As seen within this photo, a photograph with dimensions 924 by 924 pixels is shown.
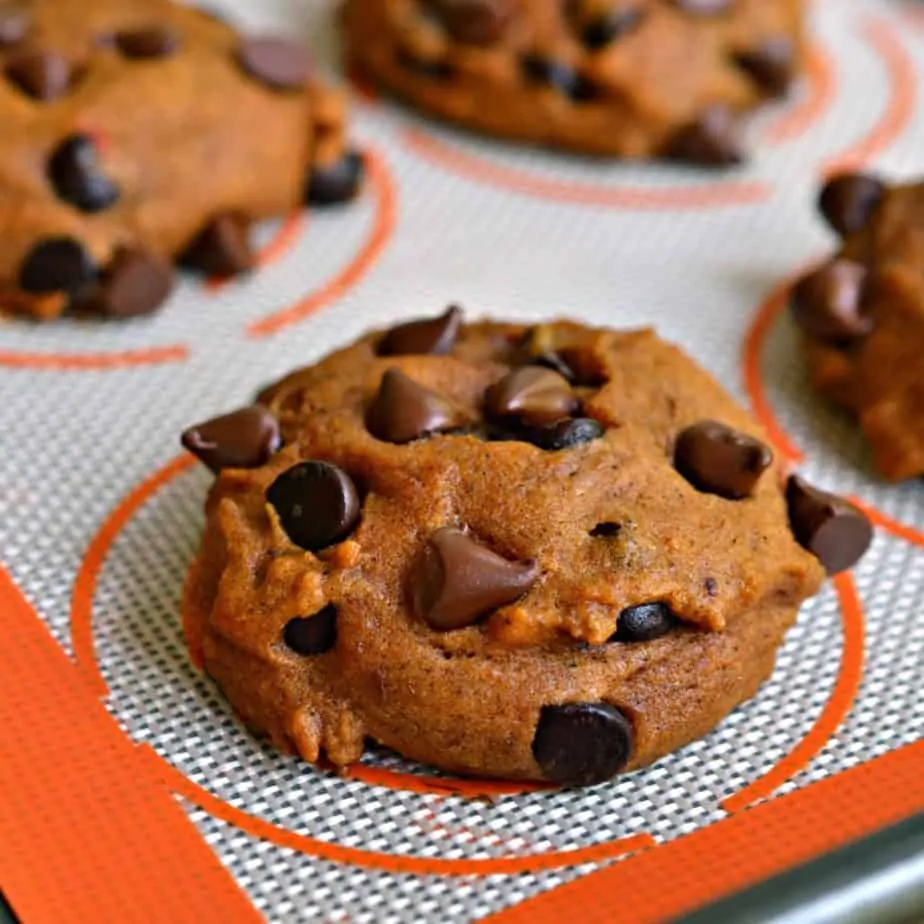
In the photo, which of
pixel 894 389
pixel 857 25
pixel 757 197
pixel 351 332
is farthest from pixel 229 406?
pixel 857 25

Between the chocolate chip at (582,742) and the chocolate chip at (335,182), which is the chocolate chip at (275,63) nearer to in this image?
the chocolate chip at (335,182)

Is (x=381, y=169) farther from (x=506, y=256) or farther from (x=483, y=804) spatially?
(x=483, y=804)

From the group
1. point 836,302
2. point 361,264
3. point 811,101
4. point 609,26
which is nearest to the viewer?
point 836,302

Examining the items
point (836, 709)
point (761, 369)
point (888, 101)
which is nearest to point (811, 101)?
point (888, 101)

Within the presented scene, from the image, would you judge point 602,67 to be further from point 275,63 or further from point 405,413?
point 405,413

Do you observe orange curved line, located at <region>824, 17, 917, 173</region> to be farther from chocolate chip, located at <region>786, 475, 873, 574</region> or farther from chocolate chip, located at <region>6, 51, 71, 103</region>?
chocolate chip, located at <region>6, 51, 71, 103</region>

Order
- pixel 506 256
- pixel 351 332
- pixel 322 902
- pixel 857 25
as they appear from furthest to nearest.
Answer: pixel 857 25, pixel 506 256, pixel 351 332, pixel 322 902
